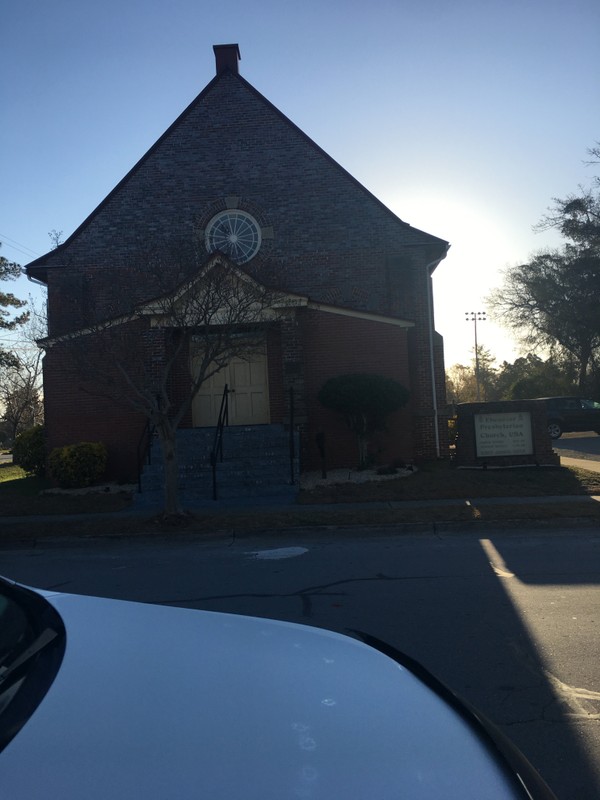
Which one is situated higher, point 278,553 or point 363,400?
point 363,400

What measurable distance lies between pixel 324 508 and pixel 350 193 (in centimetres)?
1026

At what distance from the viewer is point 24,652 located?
204cm

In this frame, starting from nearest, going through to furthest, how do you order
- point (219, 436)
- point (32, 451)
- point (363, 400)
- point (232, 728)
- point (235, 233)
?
point (232, 728) → point (363, 400) → point (219, 436) → point (32, 451) → point (235, 233)

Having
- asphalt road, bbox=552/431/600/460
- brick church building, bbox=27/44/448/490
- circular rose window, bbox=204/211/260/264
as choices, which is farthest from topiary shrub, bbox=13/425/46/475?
asphalt road, bbox=552/431/600/460

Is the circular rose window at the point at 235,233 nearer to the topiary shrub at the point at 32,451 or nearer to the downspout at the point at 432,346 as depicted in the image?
the downspout at the point at 432,346

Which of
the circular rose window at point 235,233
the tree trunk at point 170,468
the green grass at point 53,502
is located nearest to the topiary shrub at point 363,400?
the tree trunk at point 170,468

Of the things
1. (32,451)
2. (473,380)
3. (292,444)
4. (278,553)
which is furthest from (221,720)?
(473,380)

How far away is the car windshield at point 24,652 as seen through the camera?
1.74 metres

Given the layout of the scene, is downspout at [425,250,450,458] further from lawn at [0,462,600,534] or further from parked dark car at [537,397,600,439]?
parked dark car at [537,397,600,439]

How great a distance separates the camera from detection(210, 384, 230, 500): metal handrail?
43.7 ft

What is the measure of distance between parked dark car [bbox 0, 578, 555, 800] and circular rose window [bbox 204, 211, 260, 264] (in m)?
17.2

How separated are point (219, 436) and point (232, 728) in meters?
13.4

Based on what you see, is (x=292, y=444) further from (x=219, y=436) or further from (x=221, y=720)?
(x=221, y=720)

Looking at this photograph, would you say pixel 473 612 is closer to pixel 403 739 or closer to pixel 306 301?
pixel 403 739
